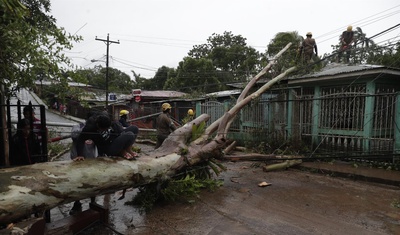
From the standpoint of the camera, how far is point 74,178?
3289 millimetres

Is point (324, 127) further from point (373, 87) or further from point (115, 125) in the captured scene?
point (115, 125)

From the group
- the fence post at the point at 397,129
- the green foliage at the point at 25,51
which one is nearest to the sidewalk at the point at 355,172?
the fence post at the point at 397,129

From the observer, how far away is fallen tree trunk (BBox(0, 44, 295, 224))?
2.78 m

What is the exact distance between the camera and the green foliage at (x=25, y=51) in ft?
10.4

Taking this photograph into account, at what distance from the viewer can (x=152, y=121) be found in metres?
19.9

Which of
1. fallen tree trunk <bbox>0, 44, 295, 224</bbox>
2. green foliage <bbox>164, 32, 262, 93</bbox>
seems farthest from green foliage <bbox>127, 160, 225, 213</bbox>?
green foliage <bbox>164, 32, 262, 93</bbox>

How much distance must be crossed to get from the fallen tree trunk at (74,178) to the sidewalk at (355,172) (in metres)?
4.24

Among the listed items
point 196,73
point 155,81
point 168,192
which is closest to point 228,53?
point 196,73

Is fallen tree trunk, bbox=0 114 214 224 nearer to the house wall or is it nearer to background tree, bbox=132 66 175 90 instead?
the house wall

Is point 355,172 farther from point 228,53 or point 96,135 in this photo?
point 228,53

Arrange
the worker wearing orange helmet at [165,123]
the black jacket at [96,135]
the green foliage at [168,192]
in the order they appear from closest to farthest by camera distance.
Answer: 1. the black jacket at [96,135]
2. the green foliage at [168,192]
3. the worker wearing orange helmet at [165,123]

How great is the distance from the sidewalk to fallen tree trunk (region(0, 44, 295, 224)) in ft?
13.9

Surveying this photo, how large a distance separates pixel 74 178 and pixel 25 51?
1.79m

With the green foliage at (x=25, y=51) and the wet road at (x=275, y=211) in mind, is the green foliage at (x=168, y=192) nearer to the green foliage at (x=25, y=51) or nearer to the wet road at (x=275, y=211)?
the wet road at (x=275, y=211)
